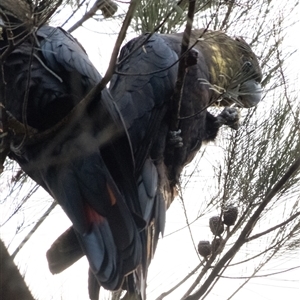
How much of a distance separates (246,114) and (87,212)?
834 mm

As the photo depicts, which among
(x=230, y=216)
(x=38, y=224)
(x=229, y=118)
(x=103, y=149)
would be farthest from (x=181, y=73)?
(x=38, y=224)

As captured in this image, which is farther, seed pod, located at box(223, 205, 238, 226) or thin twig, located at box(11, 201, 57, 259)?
seed pod, located at box(223, 205, 238, 226)

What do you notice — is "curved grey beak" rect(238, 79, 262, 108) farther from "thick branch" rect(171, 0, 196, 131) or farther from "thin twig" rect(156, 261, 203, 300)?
"thin twig" rect(156, 261, 203, 300)

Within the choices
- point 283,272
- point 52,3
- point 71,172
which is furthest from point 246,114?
point 52,3

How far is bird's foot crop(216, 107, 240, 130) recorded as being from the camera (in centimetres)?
250

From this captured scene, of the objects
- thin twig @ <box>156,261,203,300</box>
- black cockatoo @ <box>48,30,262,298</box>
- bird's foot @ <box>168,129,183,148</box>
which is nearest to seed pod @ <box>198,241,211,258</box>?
thin twig @ <box>156,261,203,300</box>

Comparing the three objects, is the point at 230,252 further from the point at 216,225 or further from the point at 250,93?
the point at 250,93

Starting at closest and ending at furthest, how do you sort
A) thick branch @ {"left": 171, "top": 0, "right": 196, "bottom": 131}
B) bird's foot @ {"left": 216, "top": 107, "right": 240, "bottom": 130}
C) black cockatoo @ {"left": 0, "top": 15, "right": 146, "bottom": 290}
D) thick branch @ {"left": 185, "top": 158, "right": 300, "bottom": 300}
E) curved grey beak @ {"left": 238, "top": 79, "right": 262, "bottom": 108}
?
thick branch @ {"left": 171, "top": 0, "right": 196, "bottom": 131} → thick branch @ {"left": 185, "top": 158, "right": 300, "bottom": 300} → black cockatoo @ {"left": 0, "top": 15, "right": 146, "bottom": 290} → curved grey beak @ {"left": 238, "top": 79, "right": 262, "bottom": 108} → bird's foot @ {"left": 216, "top": 107, "right": 240, "bottom": 130}

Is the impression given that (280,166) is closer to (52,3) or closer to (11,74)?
(11,74)

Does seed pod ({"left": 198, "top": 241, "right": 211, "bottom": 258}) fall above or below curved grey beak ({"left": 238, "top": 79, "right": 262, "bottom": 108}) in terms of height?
below

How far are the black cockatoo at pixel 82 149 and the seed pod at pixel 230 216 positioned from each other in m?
0.30

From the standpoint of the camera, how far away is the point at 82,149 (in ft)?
6.41

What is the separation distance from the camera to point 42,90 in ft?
6.30

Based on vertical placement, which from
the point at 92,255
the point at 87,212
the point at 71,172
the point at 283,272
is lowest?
the point at 283,272
